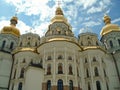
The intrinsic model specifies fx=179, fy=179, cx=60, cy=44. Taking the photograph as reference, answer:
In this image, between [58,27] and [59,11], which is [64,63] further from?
[59,11]

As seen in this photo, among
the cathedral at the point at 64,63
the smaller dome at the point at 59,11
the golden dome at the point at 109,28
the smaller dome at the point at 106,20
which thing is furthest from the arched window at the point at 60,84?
the smaller dome at the point at 106,20

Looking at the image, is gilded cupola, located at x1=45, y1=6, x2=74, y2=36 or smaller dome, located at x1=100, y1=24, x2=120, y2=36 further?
smaller dome, located at x1=100, y1=24, x2=120, y2=36

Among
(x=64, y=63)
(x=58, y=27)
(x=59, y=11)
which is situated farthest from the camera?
(x=59, y=11)

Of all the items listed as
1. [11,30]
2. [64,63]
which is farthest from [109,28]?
[11,30]

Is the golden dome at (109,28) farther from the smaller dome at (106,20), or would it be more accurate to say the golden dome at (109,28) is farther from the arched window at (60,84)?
the arched window at (60,84)

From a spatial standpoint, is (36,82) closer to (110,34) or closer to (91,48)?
(91,48)

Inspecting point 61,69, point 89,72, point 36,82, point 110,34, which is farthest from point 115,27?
point 36,82

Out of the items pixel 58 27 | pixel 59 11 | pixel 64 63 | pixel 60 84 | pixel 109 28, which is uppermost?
pixel 59 11

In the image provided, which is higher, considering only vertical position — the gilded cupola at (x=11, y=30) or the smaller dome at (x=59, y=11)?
the smaller dome at (x=59, y=11)

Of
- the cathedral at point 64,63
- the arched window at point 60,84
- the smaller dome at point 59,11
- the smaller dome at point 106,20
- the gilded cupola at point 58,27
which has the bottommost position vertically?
the arched window at point 60,84

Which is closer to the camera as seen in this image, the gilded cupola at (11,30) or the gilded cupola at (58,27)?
the gilded cupola at (58,27)

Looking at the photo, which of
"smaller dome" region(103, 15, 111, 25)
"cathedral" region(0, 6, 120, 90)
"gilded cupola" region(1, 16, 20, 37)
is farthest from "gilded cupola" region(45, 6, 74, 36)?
"smaller dome" region(103, 15, 111, 25)

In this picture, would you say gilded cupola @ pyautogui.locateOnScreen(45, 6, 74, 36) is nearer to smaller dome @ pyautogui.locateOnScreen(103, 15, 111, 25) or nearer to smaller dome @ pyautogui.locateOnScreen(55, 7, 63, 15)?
smaller dome @ pyautogui.locateOnScreen(55, 7, 63, 15)

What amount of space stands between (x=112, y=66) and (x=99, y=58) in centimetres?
462
